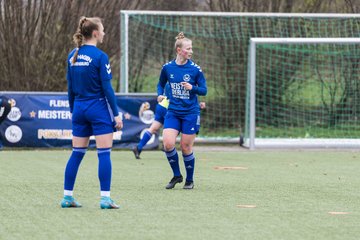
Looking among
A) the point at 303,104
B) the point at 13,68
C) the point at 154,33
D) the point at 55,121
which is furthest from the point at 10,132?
the point at 303,104

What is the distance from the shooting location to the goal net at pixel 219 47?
21.2 meters

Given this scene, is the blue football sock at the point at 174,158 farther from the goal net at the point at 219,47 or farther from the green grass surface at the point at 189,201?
the goal net at the point at 219,47

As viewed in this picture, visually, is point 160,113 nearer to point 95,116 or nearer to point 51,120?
point 51,120

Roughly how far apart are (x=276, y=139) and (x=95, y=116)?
1186 centimetres

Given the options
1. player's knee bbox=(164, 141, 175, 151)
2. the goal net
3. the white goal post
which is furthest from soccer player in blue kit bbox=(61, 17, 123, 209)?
the goal net

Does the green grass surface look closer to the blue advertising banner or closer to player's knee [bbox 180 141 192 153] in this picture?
player's knee [bbox 180 141 192 153]

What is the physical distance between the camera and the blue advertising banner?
18.4m

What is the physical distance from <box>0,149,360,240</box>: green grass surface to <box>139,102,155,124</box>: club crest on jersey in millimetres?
2293

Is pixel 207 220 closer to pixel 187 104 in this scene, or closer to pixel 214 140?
pixel 187 104

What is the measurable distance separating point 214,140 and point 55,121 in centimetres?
383

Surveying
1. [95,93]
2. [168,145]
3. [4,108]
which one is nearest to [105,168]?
[95,93]

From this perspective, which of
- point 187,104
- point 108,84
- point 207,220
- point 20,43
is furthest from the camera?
point 20,43

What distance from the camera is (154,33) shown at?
21.3m

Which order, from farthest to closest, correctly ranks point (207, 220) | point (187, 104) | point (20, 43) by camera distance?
point (20, 43)
point (187, 104)
point (207, 220)
